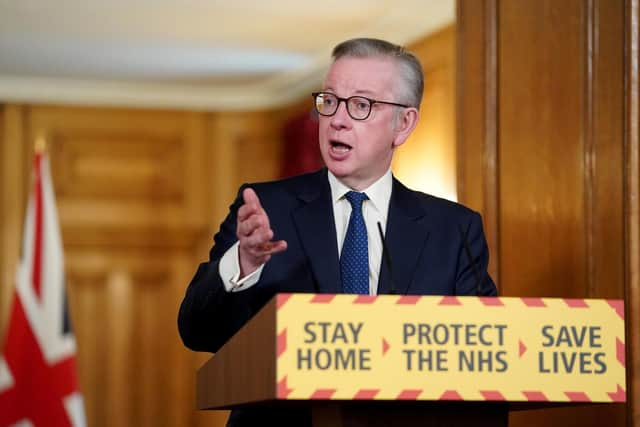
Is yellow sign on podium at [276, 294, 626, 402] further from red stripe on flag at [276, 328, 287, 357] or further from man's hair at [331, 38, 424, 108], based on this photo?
man's hair at [331, 38, 424, 108]

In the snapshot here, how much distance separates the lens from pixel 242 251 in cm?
176

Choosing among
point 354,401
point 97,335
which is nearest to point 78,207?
point 97,335

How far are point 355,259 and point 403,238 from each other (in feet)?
0.38

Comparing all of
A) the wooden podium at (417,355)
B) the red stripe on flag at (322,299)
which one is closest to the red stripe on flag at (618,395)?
the wooden podium at (417,355)

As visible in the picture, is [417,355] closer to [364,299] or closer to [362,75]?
[364,299]

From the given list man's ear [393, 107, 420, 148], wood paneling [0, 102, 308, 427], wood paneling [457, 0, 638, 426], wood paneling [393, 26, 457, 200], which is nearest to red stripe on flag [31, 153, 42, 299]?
wood paneling [0, 102, 308, 427]

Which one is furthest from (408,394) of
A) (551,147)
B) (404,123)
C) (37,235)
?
(37,235)

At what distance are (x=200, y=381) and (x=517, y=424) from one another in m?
1.29

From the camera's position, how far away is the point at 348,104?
2.23 m

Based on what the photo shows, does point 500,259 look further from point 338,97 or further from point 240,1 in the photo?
point 240,1

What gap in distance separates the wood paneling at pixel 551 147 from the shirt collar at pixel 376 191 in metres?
0.74

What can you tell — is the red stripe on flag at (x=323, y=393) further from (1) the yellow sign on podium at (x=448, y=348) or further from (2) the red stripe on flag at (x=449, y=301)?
(2) the red stripe on flag at (x=449, y=301)

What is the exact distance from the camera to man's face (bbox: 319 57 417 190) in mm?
2195

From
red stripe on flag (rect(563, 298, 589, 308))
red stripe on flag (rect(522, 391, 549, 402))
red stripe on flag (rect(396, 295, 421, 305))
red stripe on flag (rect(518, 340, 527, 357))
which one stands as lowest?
red stripe on flag (rect(522, 391, 549, 402))
